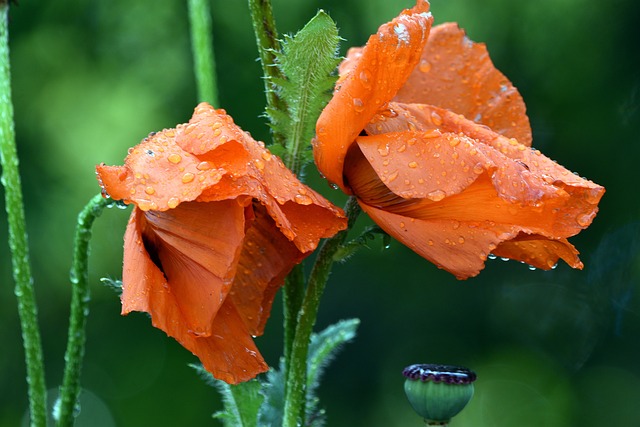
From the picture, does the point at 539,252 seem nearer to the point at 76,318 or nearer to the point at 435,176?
the point at 435,176

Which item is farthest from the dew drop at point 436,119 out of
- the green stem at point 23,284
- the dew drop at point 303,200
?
the green stem at point 23,284

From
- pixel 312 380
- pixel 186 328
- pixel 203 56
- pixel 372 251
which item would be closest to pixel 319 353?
pixel 312 380

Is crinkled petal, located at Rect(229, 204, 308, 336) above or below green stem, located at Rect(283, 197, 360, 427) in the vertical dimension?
above

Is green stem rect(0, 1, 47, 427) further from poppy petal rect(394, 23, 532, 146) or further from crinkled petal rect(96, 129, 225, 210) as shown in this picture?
poppy petal rect(394, 23, 532, 146)

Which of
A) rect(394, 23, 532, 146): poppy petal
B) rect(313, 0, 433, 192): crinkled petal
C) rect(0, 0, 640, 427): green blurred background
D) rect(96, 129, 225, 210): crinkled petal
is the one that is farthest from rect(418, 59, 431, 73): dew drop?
rect(0, 0, 640, 427): green blurred background

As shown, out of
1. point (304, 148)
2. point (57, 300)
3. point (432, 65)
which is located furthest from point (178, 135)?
point (57, 300)

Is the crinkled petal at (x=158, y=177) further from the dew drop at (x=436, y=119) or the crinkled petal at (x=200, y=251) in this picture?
the dew drop at (x=436, y=119)
